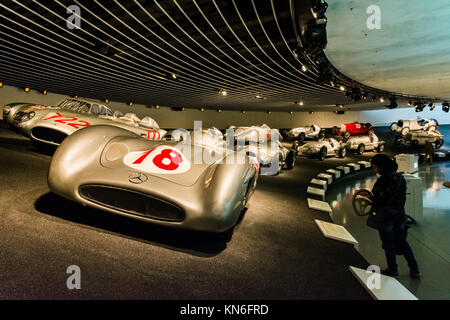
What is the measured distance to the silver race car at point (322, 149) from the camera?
8953 millimetres

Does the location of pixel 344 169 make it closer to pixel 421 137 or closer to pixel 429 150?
pixel 429 150

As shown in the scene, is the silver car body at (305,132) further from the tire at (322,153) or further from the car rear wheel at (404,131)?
the tire at (322,153)

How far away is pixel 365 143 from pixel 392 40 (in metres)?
6.69

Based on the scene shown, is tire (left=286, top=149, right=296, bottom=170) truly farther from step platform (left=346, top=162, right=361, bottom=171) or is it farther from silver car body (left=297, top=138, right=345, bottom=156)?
silver car body (left=297, top=138, right=345, bottom=156)

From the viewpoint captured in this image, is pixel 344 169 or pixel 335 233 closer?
pixel 335 233

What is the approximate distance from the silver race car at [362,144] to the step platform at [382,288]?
10.5 metres

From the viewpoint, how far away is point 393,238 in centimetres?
236

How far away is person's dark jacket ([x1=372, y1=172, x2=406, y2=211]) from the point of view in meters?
2.30

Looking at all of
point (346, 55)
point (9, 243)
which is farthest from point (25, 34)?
point (346, 55)

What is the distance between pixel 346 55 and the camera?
712 cm

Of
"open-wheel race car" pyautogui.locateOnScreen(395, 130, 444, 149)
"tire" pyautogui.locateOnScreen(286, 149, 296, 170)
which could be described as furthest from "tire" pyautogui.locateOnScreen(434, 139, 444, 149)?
"tire" pyautogui.locateOnScreen(286, 149, 296, 170)

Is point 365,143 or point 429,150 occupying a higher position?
point 365,143

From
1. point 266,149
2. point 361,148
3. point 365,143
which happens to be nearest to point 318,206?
point 266,149
